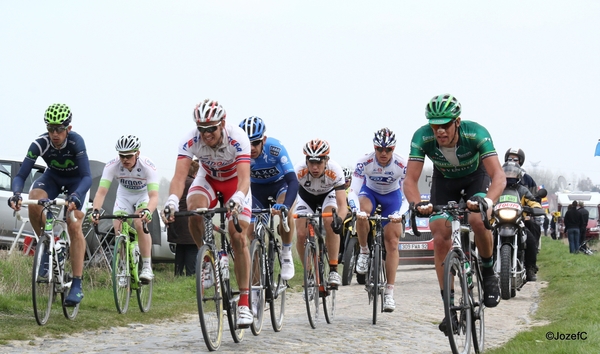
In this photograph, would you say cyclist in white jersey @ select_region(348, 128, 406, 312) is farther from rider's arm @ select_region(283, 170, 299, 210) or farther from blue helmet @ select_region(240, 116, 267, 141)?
blue helmet @ select_region(240, 116, 267, 141)

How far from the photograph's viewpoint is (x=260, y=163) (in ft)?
38.0

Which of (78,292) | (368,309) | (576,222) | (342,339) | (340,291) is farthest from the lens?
(576,222)

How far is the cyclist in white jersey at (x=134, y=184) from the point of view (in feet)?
40.7

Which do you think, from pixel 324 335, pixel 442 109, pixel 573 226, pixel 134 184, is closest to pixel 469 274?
pixel 442 109

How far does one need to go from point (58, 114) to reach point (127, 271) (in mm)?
2589

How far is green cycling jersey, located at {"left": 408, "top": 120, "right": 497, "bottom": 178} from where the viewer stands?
8.72m

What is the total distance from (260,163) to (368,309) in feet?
9.66

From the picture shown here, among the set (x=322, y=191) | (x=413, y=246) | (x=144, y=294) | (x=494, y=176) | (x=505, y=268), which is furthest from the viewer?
(x=413, y=246)

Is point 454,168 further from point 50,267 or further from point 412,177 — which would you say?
point 50,267

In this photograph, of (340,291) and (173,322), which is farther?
(340,291)

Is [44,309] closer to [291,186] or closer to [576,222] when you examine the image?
[291,186]

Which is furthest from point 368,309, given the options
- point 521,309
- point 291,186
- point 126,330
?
point 126,330

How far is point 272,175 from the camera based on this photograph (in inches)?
460

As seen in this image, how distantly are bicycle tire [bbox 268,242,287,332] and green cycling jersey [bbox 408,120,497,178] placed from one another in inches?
95.7
